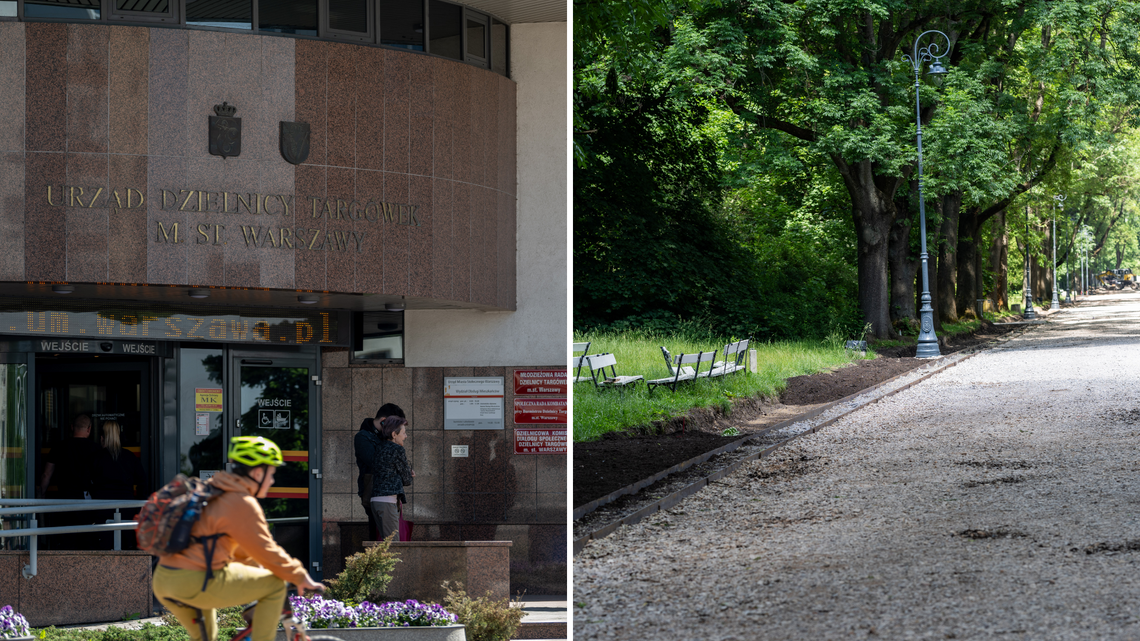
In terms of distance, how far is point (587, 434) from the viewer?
628 inches

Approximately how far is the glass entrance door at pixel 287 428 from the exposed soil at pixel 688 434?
3.21 metres

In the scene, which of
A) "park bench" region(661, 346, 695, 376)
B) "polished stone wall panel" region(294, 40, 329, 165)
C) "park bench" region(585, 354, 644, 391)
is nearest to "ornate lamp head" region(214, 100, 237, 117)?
"polished stone wall panel" region(294, 40, 329, 165)

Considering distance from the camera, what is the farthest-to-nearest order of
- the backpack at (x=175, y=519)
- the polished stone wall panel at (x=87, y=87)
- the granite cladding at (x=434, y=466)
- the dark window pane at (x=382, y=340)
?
the dark window pane at (x=382, y=340)
the granite cladding at (x=434, y=466)
the polished stone wall panel at (x=87, y=87)
the backpack at (x=175, y=519)

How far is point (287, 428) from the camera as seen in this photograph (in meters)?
14.2

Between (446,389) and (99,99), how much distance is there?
501 centimetres

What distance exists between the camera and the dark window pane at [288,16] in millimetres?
12711

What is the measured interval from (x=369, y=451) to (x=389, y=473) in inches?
12.5

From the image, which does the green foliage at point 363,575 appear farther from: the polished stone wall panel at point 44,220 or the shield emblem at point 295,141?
the shield emblem at point 295,141

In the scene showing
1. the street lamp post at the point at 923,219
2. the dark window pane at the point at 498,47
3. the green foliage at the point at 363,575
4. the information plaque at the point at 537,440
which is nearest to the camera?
the green foliage at the point at 363,575

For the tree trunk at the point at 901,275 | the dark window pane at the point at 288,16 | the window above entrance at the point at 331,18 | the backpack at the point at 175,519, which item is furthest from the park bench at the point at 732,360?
the backpack at the point at 175,519

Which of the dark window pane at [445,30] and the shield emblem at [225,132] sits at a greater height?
the dark window pane at [445,30]

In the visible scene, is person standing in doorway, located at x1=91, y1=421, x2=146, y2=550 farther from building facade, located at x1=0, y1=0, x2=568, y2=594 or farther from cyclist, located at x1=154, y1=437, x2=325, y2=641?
cyclist, located at x1=154, y1=437, x2=325, y2=641

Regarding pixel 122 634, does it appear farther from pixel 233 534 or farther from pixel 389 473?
pixel 233 534

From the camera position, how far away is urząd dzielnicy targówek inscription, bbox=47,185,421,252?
39.0 ft
